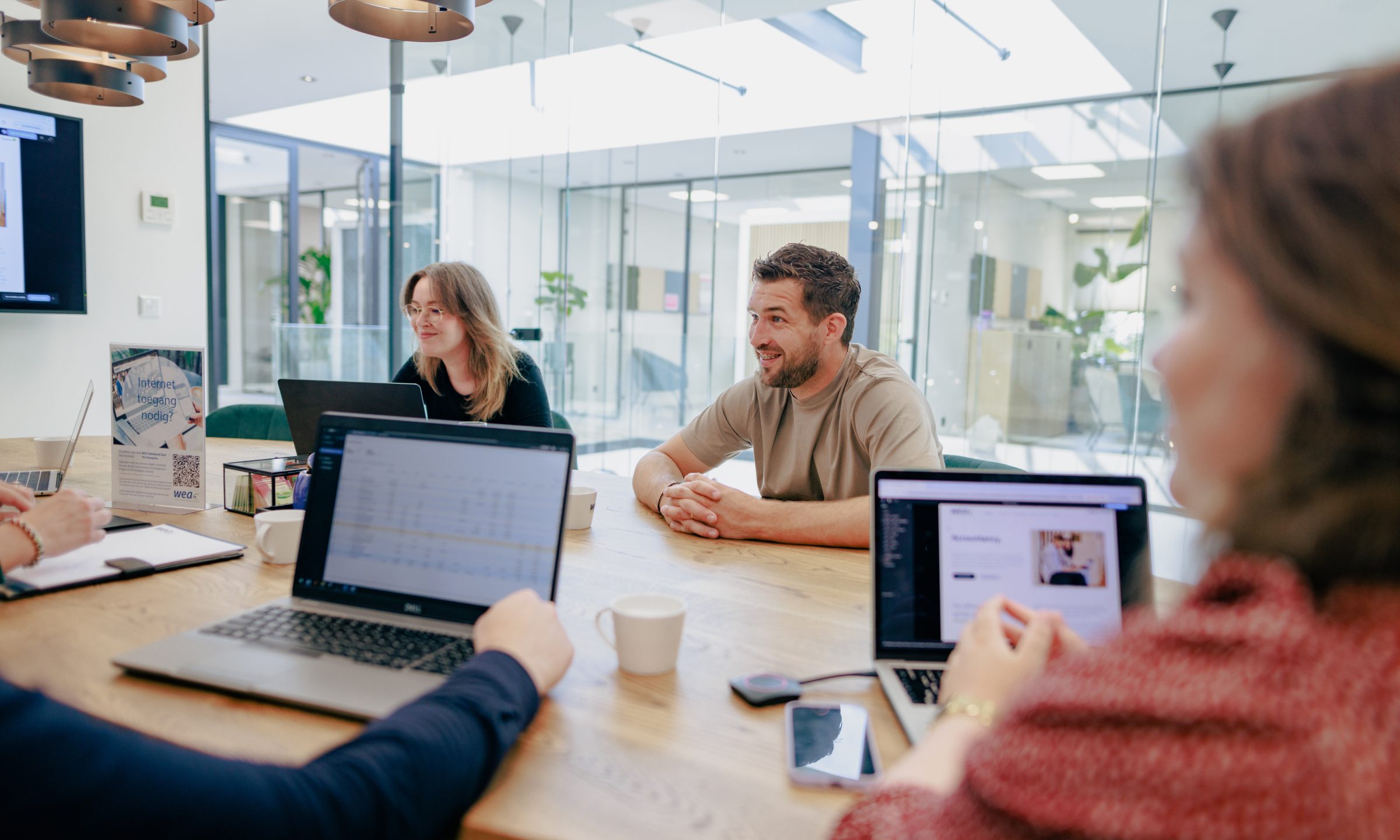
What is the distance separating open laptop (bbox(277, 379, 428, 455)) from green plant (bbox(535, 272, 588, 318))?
132 inches

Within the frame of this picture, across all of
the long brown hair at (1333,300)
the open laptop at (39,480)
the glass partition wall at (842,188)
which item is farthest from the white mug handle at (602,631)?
the glass partition wall at (842,188)

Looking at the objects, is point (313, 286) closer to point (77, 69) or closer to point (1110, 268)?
point (77, 69)

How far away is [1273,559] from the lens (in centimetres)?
48

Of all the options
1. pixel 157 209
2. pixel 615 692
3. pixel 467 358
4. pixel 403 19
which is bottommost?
pixel 615 692

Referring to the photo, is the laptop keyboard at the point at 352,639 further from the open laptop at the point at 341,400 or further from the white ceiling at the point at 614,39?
the white ceiling at the point at 614,39

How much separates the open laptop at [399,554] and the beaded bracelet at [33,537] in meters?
0.43

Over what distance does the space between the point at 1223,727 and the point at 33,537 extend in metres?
1.54

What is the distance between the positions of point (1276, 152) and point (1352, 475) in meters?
0.18

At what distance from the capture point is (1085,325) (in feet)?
12.1

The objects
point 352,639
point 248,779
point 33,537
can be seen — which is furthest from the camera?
point 33,537

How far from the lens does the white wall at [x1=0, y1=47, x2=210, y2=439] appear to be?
3816mm

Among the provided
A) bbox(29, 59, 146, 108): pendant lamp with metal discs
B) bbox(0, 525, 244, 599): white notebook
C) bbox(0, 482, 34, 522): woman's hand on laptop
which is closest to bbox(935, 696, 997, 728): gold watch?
bbox(0, 525, 244, 599): white notebook

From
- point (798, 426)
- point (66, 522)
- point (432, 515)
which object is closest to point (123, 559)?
point (66, 522)

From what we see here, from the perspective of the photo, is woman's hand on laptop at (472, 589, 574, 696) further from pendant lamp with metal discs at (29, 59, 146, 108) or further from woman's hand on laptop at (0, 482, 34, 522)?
pendant lamp with metal discs at (29, 59, 146, 108)
